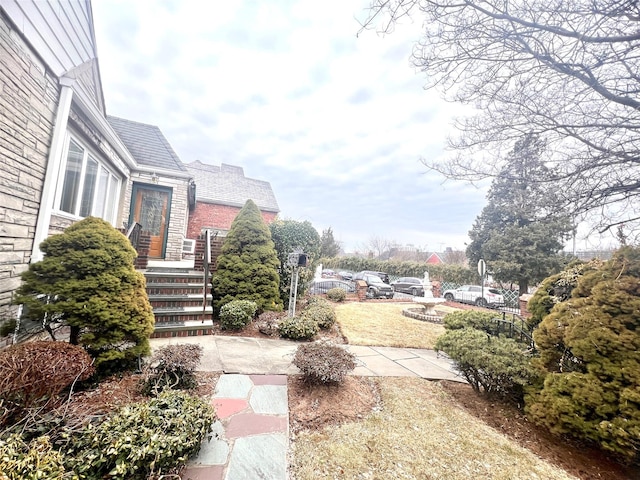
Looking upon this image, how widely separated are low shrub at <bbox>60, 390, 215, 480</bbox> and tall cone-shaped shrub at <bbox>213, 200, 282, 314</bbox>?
4376 millimetres

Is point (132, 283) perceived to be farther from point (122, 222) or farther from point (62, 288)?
point (122, 222)

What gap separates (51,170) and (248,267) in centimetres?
394

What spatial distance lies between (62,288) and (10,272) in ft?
2.79

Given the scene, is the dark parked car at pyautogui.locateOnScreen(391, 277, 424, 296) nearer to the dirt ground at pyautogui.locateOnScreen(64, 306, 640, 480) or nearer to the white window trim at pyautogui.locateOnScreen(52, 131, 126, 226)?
the dirt ground at pyautogui.locateOnScreen(64, 306, 640, 480)

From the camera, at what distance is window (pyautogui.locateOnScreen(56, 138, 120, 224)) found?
442cm

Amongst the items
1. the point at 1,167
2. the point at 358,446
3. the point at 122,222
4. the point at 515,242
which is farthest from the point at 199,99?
the point at 515,242

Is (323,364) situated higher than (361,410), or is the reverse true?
(323,364)

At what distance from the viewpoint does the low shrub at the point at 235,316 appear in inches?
217

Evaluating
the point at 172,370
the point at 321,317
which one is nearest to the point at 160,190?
the point at 321,317

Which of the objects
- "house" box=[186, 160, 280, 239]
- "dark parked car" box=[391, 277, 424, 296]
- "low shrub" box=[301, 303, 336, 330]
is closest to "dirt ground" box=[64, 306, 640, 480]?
"low shrub" box=[301, 303, 336, 330]

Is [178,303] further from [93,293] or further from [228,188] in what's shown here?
[228,188]

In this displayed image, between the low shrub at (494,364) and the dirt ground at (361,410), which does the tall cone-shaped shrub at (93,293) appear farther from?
the low shrub at (494,364)

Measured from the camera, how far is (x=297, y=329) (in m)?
5.38

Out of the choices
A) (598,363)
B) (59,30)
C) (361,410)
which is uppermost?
(59,30)
